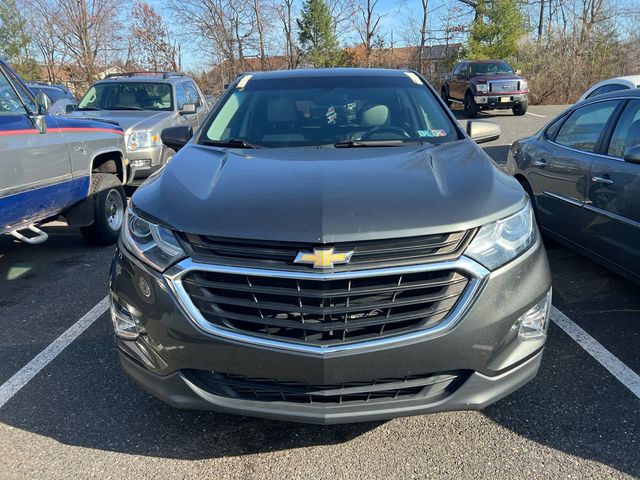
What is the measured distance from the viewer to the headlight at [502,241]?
2.10 metres

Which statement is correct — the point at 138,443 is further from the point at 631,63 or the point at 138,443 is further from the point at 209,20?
the point at 209,20

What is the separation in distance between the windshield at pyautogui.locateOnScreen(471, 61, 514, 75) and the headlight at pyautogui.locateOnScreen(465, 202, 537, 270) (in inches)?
715

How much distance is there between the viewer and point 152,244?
223 cm

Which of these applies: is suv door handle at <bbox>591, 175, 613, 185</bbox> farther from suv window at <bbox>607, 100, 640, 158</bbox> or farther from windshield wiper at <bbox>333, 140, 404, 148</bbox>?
windshield wiper at <bbox>333, 140, 404, 148</bbox>

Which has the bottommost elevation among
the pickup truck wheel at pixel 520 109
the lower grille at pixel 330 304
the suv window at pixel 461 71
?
the pickup truck wheel at pixel 520 109

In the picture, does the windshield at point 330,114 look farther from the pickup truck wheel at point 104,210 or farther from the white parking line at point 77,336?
the pickup truck wheel at point 104,210

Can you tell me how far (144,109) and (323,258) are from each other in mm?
7686

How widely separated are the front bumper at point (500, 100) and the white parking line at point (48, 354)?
16581 mm

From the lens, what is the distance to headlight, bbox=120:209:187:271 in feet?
7.05

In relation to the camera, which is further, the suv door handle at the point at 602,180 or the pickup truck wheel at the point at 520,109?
the pickup truck wheel at the point at 520,109

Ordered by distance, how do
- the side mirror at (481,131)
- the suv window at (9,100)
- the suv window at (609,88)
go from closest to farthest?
the side mirror at (481,131) → the suv window at (9,100) → the suv window at (609,88)

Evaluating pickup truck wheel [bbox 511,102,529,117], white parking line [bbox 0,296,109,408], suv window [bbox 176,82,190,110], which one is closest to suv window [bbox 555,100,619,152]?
white parking line [bbox 0,296,109,408]

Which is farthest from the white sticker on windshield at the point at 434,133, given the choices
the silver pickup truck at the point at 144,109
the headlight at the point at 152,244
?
the silver pickup truck at the point at 144,109

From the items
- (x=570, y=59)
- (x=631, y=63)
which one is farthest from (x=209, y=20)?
(x=631, y=63)
